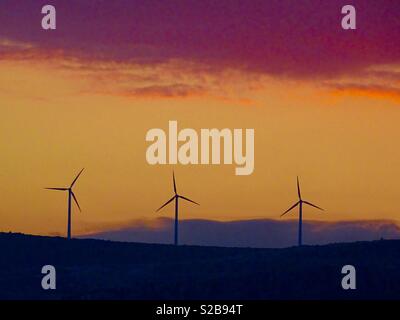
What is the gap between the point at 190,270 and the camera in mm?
134125

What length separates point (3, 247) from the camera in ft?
526

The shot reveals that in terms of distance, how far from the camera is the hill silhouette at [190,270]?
372 ft

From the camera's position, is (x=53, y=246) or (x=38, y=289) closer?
(x=38, y=289)

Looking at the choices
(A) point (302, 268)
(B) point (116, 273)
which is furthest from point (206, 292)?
(B) point (116, 273)

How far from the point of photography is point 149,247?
168 meters

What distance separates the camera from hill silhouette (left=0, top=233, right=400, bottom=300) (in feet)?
372

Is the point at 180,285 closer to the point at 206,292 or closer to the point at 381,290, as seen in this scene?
the point at 206,292

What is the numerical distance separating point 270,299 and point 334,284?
8.46 m

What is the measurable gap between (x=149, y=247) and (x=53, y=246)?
12.3 meters
